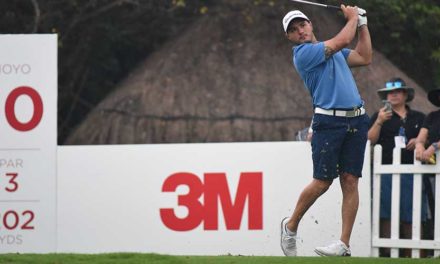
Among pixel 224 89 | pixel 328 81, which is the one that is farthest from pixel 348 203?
pixel 224 89

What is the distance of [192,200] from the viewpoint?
12.5 m

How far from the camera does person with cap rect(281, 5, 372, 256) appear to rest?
987 cm

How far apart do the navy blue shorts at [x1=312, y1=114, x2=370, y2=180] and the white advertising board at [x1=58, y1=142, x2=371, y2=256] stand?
88.7 inches

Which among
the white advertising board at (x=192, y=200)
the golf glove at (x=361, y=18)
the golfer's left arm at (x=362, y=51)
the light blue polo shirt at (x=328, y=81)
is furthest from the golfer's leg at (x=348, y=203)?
the white advertising board at (x=192, y=200)

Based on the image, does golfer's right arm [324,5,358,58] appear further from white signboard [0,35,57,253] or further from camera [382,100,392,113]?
white signboard [0,35,57,253]

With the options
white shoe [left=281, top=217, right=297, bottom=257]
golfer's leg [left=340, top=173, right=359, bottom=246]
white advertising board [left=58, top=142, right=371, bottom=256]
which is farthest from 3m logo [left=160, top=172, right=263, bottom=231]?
golfer's leg [left=340, top=173, right=359, bottom=246]

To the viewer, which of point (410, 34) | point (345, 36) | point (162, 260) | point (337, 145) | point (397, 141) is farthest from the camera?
point (410, 34)

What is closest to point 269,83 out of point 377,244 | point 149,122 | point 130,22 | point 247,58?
point 247,58

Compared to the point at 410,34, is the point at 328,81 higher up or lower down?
lower down

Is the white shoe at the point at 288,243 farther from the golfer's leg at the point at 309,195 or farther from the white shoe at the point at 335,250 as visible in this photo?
the white shoe at the point at 335,250

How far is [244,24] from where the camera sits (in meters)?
18.0

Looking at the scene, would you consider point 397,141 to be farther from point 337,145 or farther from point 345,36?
point 345,36

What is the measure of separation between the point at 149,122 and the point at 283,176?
4.88 metres

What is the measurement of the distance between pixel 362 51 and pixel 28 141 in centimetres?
410
